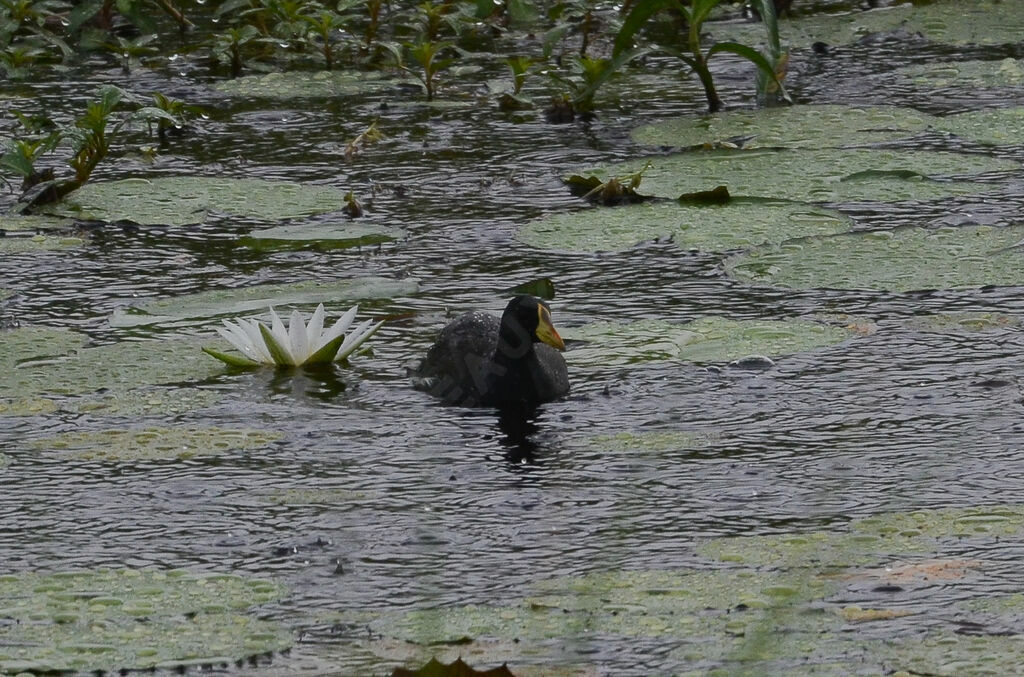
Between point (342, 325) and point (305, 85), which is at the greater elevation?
point (305, 85)

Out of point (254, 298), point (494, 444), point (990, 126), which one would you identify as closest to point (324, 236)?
point (254, 298)

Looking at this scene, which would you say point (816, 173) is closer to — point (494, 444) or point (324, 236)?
point (324, 236)

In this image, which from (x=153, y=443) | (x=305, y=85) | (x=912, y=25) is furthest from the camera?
(x=912, y=25)

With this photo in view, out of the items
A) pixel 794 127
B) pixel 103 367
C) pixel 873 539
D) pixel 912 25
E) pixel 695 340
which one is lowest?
pixel 873 539

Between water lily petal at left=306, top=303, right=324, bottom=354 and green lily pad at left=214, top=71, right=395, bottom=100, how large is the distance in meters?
3.71

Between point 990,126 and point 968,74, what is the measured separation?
1.02 meters

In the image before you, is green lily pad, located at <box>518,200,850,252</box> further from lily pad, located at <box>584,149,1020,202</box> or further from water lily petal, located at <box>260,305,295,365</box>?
water lily petal, located at <box>260,305,295,365</box>

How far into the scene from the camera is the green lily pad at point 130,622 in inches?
114

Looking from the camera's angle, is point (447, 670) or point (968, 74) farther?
point (968, 74)

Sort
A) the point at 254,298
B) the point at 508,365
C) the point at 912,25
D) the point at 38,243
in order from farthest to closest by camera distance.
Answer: the point at 912,25
the point at 38,243
the point at 254,298
the point at 508,365

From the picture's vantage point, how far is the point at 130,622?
3.06 m

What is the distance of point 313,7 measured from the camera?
9336 millimetres

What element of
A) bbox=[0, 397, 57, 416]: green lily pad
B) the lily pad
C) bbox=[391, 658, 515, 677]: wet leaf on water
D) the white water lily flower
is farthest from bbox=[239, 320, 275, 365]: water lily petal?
bbox=[391, 658, 515, 677]: wet leaf on water

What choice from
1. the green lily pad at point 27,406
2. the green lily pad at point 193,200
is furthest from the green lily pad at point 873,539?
the green lily pad at point 193,200
